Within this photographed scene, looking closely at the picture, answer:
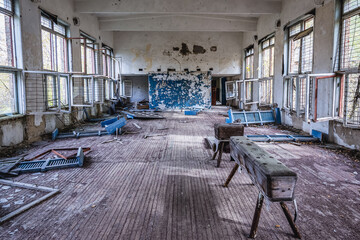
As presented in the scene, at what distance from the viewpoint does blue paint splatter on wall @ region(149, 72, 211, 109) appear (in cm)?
1439

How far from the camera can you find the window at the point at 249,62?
12633 mm

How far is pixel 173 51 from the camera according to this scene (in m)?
14.1

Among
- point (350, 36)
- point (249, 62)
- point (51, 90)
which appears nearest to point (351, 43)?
point (350, 36)

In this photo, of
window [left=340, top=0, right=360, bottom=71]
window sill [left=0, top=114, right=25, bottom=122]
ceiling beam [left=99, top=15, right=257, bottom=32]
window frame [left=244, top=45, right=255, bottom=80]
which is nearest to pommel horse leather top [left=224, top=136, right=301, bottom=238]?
window [left=340, top=0, right=360, bottom=71]

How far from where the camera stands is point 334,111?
18.6 ft

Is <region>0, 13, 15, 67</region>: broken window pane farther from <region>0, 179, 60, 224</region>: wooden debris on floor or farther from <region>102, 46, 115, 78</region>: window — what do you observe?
<region>102, 46, 115, 78</region>: window

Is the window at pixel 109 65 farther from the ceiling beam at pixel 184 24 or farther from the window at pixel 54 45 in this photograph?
the window at pixel 54 45

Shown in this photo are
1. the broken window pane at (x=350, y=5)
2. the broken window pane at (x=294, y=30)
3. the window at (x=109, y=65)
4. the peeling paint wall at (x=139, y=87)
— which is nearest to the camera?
the broken window pane at (x=350, y=5)

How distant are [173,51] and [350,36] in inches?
384

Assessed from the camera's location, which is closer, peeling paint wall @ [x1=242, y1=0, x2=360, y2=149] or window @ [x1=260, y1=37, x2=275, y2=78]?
peeling paint wall @ [x1=242, y1=0, x2=360, y2=149]

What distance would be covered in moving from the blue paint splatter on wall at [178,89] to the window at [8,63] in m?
8.88

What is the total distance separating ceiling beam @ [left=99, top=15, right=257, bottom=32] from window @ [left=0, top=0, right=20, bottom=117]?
20.3 feet

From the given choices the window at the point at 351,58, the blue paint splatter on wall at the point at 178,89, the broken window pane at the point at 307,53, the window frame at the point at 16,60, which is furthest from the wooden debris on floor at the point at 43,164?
the blue paint splatter on wall at the point at 178,89

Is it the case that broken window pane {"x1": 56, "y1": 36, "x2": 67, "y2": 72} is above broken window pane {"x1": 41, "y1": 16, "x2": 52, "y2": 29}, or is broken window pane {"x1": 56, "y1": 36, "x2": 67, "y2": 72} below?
below
